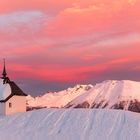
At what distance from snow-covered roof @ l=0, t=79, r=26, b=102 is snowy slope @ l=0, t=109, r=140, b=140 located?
22.9m

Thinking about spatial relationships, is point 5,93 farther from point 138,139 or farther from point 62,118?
point 138,139

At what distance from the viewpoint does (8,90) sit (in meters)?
128

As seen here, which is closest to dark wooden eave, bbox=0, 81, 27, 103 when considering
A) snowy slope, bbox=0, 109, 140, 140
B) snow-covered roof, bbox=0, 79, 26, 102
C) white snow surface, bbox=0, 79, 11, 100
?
snow-covered roof, bbox=0, 79, 26, 102

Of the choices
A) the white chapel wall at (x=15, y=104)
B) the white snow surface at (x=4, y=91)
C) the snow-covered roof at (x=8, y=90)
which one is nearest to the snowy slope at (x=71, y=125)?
the white chapel wall at (x=15, y=104)

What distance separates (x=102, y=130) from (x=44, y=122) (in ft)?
38.9

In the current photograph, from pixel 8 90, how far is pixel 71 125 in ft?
128

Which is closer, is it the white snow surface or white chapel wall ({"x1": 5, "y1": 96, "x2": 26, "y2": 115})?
white chapel wall ({"x1": 5, "y1": 96, "x2": 26, "y2": 115})

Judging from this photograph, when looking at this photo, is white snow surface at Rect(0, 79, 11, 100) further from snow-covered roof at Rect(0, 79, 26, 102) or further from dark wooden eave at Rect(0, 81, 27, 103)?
dark wooden eave at Rect(0, 81, 27, 103)

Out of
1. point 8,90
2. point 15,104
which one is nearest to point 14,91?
point 8,90

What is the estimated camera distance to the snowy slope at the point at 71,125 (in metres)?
87.4

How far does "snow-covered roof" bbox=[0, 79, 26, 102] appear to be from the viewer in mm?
126688

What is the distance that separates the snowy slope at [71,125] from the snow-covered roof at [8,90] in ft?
75.2

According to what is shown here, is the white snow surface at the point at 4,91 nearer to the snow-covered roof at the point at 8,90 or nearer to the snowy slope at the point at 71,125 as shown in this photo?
the snow-covered roof at the point at 8,90

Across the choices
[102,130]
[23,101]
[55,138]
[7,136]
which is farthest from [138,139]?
[23,101]
